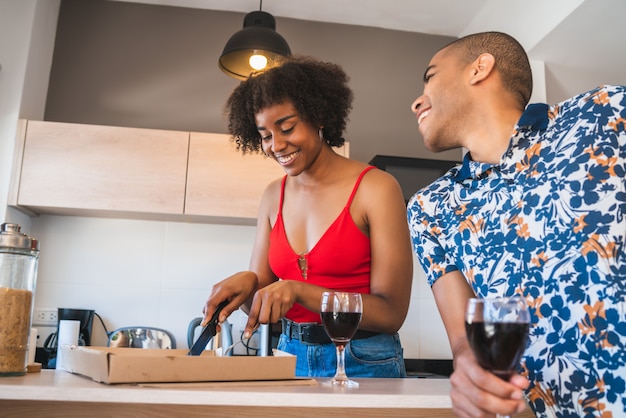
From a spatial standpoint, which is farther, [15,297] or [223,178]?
[223,178]

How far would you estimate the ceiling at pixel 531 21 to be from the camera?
9.35 ft

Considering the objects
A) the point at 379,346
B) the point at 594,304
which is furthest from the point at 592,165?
the point at 379,346

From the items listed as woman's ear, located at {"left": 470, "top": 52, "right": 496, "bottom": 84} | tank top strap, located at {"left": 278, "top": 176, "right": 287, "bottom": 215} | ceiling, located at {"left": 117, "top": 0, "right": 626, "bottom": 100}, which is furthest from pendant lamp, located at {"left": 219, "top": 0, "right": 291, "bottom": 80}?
woman's ear, located at {"left": 470, "top": 52, "right": 496, "bottom": 84}

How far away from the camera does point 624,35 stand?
2.94 m

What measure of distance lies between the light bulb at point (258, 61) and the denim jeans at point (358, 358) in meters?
1.50

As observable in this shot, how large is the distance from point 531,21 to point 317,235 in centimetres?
213

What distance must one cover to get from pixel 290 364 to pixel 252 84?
3.31 ft

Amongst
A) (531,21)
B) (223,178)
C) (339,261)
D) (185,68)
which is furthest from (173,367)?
(185,68)

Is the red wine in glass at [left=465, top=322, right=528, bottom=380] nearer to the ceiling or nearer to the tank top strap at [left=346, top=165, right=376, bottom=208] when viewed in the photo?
the tank top strap at [left=346, top=165, right=376, bottom=208]

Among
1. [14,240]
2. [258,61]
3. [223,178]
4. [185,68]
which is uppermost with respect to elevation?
[185,68]

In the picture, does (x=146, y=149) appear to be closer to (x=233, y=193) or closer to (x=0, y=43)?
(x=233, y=193)

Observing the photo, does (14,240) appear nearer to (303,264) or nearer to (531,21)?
(303,264)

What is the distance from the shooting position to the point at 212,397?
2.99ft

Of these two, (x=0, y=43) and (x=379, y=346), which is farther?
(x=0, y=43)
